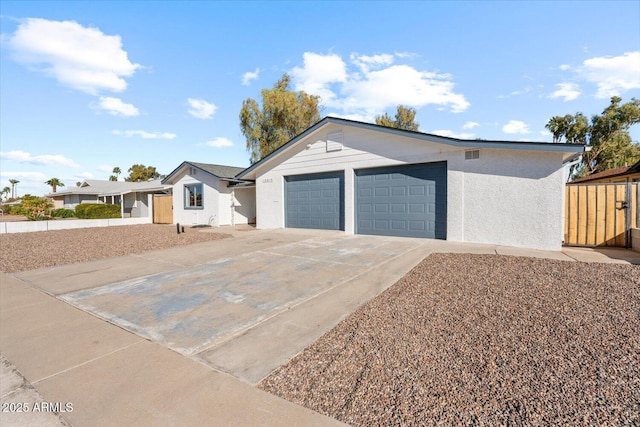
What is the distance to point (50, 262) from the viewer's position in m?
7.85

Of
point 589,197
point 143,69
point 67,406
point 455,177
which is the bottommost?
point 67,406

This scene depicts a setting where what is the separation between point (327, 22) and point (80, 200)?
3348 centimetres

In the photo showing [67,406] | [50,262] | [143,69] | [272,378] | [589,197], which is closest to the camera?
[67,406]

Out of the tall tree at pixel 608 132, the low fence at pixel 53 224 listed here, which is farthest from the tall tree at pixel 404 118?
the low fence at pixel 53 224

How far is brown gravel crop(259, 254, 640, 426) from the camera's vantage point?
2.07m

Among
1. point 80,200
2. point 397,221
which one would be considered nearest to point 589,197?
point 397,221

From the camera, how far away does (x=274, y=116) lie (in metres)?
26.7

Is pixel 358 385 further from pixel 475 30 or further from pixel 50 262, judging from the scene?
pixel 475 30

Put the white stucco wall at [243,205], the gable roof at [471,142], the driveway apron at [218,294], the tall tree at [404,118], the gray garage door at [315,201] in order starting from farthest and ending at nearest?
the tall tree at [404,118] → the white stucco wall at [243,205] → the gray garage door at [315,201] → the gable roof at [471,142] → the driveway apron at [218,294]

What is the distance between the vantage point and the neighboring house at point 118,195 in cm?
2511

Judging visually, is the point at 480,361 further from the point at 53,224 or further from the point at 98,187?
the point at 98,187

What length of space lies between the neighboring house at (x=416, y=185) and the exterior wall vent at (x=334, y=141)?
4 centimetres

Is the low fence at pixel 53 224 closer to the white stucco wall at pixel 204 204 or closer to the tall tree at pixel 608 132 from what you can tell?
the white stucco wall at pixel 204 204

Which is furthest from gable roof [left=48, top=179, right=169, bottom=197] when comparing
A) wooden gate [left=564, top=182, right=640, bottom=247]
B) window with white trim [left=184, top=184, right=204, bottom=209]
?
wooden gate [left=564, top=182, right=640, bottom=247]
